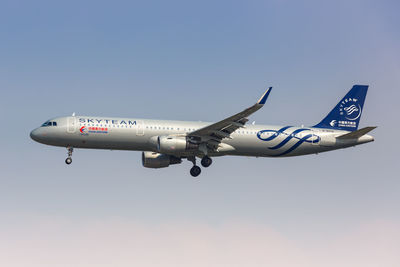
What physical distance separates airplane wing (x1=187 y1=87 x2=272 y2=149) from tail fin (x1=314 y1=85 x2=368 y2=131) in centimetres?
1028

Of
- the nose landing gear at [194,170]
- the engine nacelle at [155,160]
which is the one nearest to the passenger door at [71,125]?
the engine nacelle at [155,160]

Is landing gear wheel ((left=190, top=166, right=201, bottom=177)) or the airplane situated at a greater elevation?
the airplane

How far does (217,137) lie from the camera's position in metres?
52.5

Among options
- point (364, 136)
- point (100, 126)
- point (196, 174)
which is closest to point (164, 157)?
point (196, 174)

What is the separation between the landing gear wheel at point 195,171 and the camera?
182ft

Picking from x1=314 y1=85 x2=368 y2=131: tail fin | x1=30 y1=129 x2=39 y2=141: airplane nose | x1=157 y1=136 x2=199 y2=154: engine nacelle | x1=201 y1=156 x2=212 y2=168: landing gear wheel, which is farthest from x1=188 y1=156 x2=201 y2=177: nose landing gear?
x1=30 y1=129 x2=39 y2=141: airplane nose

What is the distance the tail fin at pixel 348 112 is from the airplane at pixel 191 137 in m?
0.83

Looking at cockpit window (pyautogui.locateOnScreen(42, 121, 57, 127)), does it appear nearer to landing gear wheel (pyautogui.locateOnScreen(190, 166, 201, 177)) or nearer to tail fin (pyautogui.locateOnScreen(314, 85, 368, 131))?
landing gear wheel (pyautogui.locateOnScreen(190, 166, 201, 177))

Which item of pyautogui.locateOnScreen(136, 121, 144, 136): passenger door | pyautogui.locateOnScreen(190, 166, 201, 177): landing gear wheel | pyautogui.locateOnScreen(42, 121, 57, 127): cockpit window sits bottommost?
pyautogui.locateOnScreen(190, 166, 201, 177): landing gear wheel

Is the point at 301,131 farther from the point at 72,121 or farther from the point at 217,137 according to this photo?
the point at 72,121

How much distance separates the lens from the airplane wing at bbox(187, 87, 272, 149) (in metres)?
49.8

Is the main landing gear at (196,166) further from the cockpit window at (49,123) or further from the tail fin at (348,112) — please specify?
the cockpit window at (49,123)

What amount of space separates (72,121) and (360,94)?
25112mm

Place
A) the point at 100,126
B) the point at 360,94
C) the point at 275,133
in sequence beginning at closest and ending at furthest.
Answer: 1. the point at 100,126
2. the point at 275,133
3. the point at 360,94
